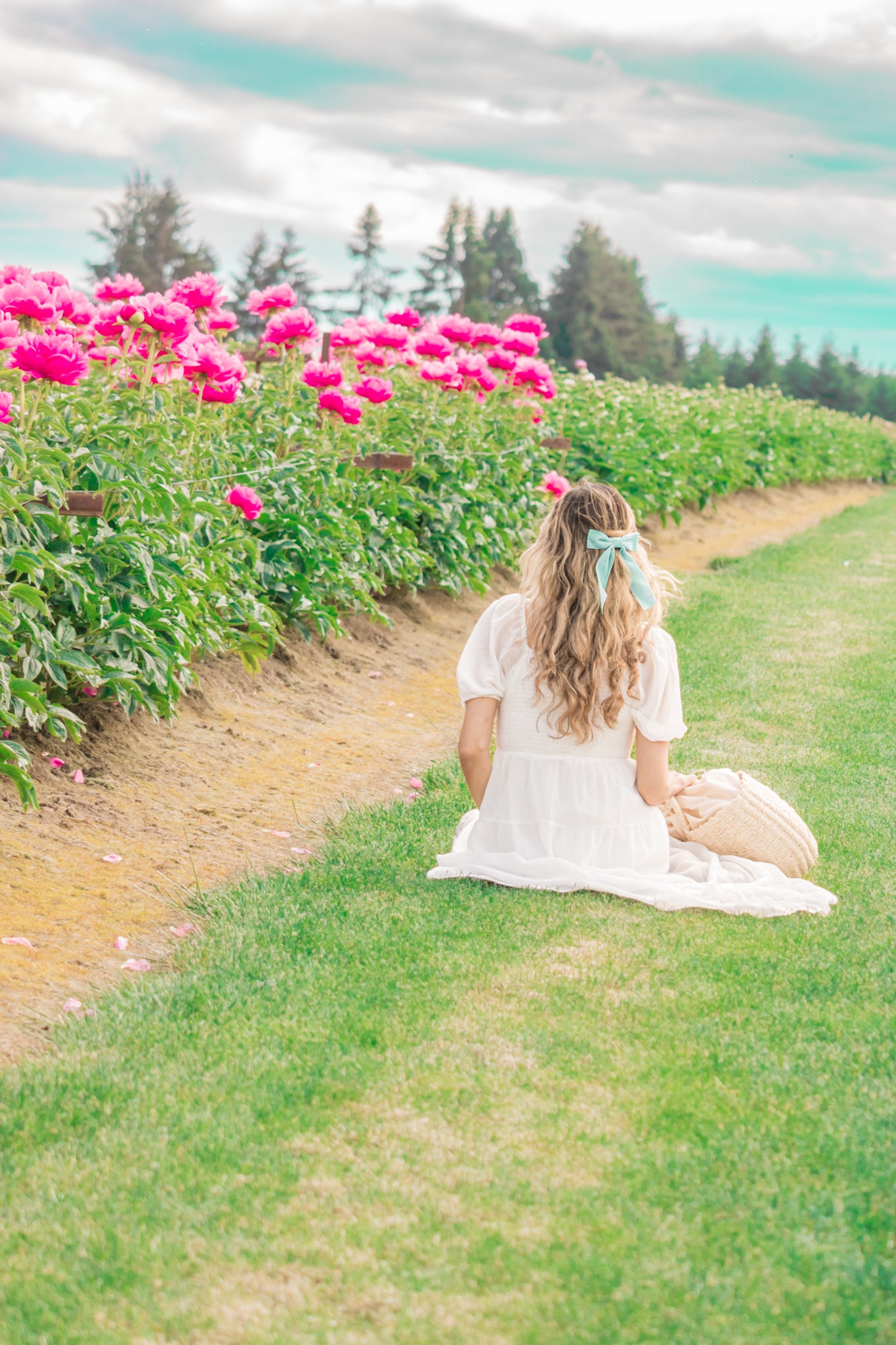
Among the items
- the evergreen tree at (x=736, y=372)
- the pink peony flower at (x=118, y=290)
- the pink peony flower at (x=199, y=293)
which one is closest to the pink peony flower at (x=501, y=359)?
the pink peony flower at (x=199, y=293)

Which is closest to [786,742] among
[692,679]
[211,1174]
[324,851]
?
[692,679]

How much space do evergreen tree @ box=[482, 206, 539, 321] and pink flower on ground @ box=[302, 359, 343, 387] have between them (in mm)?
55259

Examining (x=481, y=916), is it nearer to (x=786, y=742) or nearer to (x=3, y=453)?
(x=3, y=453)

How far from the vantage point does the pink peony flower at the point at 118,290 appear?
5.02m

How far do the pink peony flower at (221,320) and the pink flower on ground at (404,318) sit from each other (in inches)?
58.7

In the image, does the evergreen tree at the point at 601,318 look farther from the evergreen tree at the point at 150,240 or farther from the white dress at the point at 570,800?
the white dress at the point at 570,800

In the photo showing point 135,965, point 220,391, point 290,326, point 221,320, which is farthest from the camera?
point 290,326

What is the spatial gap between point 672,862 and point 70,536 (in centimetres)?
209

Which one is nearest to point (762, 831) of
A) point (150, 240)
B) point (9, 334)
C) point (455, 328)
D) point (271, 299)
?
point (9, 334)

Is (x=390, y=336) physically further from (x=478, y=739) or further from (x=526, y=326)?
(x=478, y=739)

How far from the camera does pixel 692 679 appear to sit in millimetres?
6531

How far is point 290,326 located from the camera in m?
6.00

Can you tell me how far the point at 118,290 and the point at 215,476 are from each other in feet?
2.64

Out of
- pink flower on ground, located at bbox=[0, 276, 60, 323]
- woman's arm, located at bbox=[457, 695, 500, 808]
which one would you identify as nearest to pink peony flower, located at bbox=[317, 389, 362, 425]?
pink flower on ground, located at bbox=[0, 276, 60, 323]
